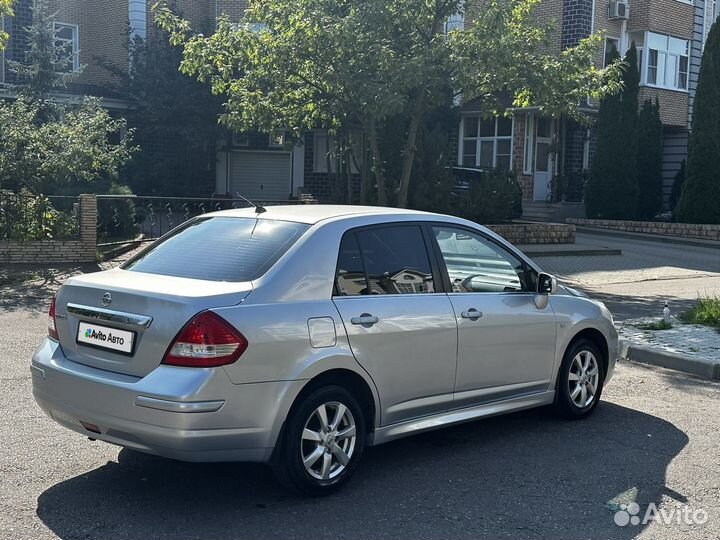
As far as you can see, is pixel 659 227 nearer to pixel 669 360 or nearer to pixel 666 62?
pixel 666 62

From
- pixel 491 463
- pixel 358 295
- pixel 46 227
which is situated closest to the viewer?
pixel 358 295

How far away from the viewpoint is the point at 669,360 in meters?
9.00

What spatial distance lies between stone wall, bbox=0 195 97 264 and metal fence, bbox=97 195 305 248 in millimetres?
899

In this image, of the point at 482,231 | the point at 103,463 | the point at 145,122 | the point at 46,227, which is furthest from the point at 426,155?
the point at 103,463

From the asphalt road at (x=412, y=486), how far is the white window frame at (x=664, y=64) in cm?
2706

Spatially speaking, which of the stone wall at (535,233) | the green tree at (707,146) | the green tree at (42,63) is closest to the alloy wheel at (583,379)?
the stone wall at (535,233)

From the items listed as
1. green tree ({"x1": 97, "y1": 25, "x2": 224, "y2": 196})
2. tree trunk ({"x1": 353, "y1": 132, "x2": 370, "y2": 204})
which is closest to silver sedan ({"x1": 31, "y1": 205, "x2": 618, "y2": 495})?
tree trunk ({"x1": 353, "y1": 132, "x2": 370, "y2": 204})

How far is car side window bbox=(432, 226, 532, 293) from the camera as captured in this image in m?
5.95

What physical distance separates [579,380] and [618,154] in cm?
2159

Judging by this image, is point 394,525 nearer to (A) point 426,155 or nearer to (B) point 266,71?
(B) point 266,71

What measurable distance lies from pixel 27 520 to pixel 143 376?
0.92 m

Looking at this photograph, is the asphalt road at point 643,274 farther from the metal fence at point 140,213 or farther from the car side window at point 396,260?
the car side window at point 396,260

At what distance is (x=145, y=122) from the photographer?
27.9 meters

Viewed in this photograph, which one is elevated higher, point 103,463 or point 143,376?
point 143,376
